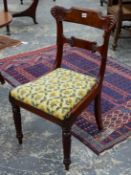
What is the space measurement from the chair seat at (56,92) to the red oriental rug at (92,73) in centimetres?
43

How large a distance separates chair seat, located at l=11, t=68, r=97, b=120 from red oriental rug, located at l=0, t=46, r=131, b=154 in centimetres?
43

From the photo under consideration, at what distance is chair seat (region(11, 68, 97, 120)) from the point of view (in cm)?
194

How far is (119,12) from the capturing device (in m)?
3.54

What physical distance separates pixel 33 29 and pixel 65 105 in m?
2.61

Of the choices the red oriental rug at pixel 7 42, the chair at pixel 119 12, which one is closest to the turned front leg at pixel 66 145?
the chair at pixel 119 12

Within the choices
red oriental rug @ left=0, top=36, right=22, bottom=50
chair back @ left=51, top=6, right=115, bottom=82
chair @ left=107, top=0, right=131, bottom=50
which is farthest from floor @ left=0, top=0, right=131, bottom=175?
chair @ left=107, top=0, right=131, bottom=50

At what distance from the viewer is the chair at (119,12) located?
11.7ft

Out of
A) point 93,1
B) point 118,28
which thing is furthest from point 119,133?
point 93,1

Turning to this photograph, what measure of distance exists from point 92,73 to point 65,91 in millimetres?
1239

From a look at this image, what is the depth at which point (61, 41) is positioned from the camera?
2.29 m

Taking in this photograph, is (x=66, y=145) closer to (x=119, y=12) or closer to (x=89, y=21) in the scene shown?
(x=89, y=21)

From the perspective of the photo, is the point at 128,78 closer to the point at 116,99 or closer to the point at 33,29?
the point at 116,99

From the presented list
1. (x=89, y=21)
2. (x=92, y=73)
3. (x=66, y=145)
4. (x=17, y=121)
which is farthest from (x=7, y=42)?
(x=66, y=145)

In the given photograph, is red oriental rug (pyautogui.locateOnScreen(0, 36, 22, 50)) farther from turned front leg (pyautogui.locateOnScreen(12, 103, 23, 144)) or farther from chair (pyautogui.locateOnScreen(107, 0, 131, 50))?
turned front leg (pyautogui.locateOnScreen(12, 103, 23, 144))
